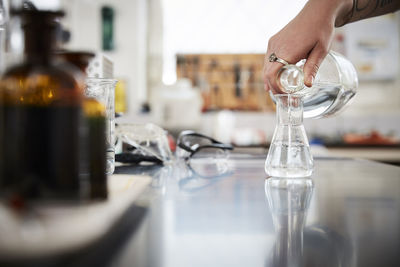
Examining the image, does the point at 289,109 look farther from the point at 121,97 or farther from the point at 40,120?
the point at 121,97

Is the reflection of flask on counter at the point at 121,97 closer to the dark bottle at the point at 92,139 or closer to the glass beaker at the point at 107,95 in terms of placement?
the glass beaker at the point at 107,95

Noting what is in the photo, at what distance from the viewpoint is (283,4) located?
3.91 m

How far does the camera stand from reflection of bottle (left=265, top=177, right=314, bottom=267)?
0.27m

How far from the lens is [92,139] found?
1.11 ft

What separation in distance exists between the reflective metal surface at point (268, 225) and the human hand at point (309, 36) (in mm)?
294

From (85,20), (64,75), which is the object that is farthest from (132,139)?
(85,20)

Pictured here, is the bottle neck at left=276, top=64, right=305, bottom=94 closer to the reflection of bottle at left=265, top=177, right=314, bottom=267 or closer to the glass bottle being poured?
the glass bottle being poured

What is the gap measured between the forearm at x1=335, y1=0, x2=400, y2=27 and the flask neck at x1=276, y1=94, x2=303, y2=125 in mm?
365

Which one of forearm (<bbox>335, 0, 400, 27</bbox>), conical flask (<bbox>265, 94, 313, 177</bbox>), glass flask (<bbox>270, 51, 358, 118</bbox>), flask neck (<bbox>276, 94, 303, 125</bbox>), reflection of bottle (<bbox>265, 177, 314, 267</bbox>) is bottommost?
reflection of bottle (<bbox>265, 177, 314, 267</bbox>)

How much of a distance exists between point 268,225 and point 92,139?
0.64 feet

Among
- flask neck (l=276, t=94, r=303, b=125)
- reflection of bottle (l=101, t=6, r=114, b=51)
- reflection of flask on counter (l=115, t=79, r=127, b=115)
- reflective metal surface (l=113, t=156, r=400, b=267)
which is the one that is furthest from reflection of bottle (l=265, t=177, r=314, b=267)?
reflection of bottle (l=101, t=6, r=114, b=51)

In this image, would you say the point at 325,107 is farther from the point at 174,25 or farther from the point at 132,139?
the point at 174,25

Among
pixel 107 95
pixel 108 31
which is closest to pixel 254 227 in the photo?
pixel 107 95

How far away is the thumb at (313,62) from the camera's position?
695mm
